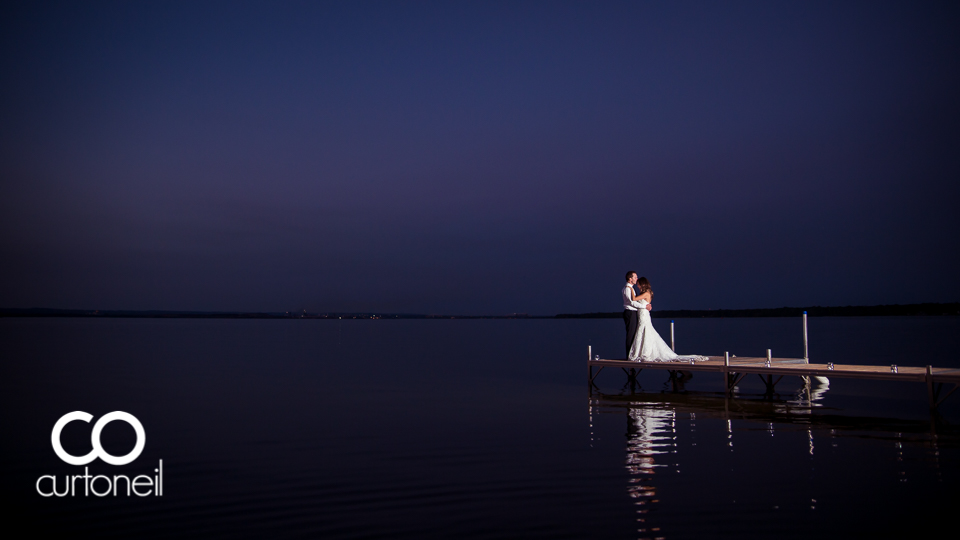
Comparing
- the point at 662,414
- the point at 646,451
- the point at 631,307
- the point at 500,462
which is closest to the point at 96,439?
the point at 500,462

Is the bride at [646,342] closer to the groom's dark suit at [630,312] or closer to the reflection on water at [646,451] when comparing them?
the groom's dark suit at [630,312]

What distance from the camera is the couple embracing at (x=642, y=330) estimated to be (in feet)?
67.5

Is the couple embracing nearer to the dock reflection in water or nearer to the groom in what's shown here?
the groom

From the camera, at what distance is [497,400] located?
2056 cm

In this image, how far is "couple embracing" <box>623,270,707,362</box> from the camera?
20578 mm

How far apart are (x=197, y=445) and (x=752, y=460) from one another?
958cm

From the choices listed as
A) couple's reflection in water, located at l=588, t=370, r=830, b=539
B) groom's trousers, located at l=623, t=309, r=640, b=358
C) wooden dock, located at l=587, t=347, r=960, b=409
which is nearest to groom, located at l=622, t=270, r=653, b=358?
groom's trousers, located at l=623, t=309, r=640, b=358

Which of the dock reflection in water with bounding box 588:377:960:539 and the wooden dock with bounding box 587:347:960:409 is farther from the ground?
the wooden dock with bounding box 587:347:960:409

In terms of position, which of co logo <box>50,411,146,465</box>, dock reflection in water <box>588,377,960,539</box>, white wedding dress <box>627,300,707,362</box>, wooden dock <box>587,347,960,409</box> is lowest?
dock reflection in water <box>588,377,960,539</box>

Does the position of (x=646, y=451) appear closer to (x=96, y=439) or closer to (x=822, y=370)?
(x=822, y=370)

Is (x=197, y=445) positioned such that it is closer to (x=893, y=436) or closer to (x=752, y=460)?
(x=752, y=460)

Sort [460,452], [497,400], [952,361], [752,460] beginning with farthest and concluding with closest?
[952,361] < [497,400] < [460,452] < [752,460]

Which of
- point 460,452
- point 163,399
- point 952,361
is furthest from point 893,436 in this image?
point 952,361

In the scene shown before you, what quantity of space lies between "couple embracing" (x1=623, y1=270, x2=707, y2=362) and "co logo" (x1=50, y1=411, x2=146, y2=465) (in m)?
12.7
